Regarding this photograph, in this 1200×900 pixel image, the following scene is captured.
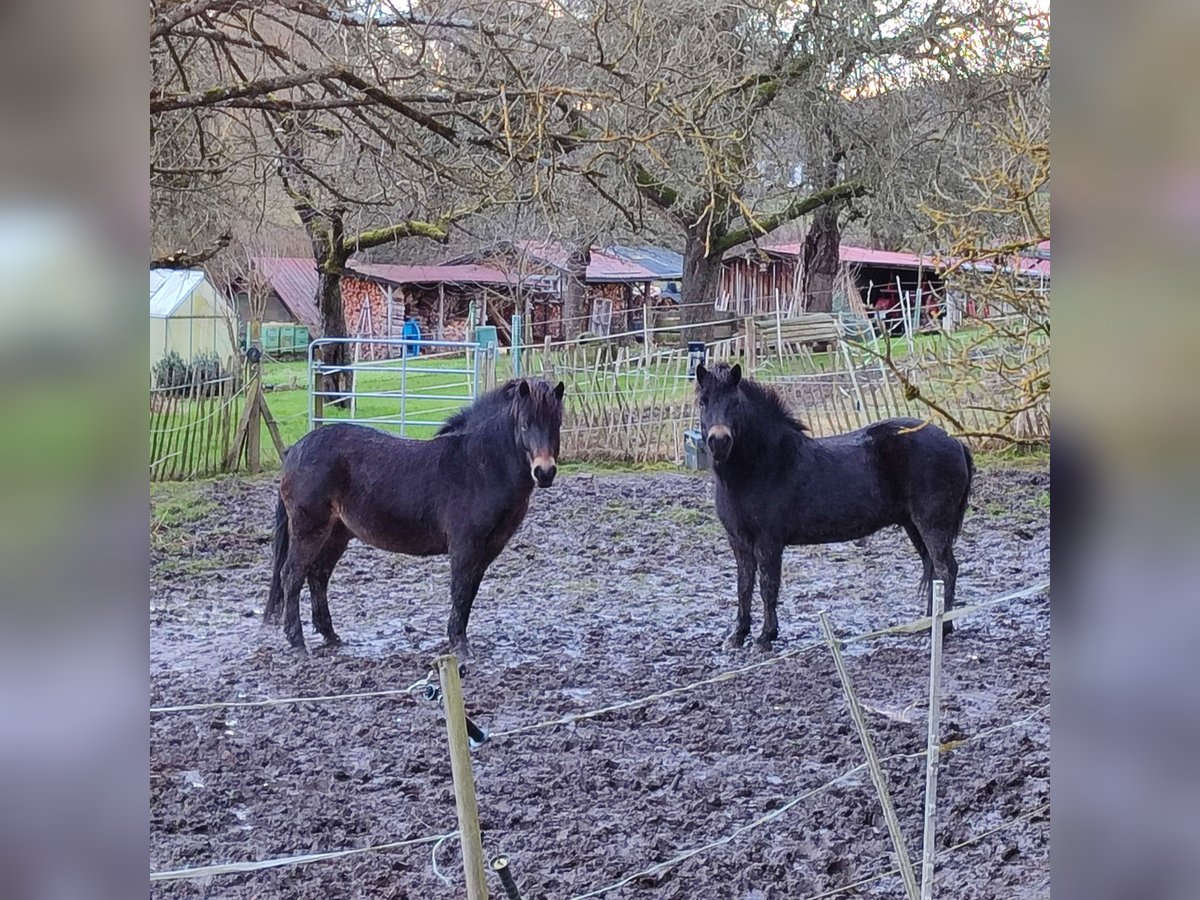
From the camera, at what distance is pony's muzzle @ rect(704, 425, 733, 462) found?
2.26 m

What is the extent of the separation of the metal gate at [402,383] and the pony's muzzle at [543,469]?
0.72ft

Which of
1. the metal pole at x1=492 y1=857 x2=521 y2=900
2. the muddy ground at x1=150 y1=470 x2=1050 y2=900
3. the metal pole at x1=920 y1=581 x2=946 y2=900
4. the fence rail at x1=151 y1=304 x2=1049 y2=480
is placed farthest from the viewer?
the fence rail at x1=151 y1=304 x2=1049 y2=480

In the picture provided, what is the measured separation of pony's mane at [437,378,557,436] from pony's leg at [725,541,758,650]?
0.55 metres

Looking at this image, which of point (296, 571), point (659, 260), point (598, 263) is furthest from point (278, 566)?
point (659, 260)

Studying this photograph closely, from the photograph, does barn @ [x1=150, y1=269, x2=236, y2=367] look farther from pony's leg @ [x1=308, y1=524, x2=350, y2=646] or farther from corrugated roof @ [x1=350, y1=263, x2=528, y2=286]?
pony's leg @ [x1=308, y1=524, x2=350, y2=646]

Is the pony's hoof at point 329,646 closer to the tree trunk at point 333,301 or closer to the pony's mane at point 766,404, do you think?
the tree trunk at point 333,301

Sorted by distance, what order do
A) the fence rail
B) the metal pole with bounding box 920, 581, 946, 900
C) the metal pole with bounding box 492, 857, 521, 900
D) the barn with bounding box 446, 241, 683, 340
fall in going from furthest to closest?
the barn with bounding box 446, 241, 683, 340 < the fence rail < the metal pole with bounding box 920, 581, 946, 900 < the metal pole with bounding box 492, 857, 521, 900

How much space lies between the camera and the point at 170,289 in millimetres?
2121

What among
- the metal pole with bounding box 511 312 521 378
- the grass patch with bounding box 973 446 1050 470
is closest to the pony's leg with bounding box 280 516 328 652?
the metal pole with bounding box 511 312 521 378
